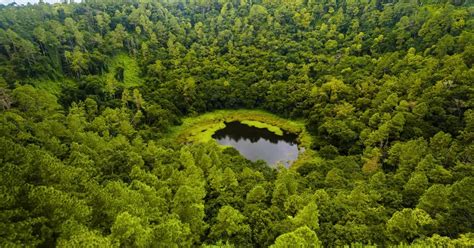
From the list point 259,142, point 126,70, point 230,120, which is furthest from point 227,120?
point 126,70

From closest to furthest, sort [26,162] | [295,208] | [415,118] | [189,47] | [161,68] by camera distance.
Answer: [26,162] → [295,208] → [415,118] → [161,68] → [189,47]

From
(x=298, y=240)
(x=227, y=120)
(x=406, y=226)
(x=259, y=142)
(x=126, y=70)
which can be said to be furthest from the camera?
(x=126, y=70)

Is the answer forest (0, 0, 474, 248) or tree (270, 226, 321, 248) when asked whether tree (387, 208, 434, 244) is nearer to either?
forest (0, 0, 474, 248)

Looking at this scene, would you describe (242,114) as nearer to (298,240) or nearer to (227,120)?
(227,120)

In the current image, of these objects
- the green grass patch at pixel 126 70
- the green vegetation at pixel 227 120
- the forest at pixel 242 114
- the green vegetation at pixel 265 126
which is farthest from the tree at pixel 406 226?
the green grass patch at pixel 126 70

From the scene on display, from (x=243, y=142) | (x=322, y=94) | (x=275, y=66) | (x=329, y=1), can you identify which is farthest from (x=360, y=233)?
(x=329, y=1)

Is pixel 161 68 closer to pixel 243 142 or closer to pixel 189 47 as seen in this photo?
pixel 189 47

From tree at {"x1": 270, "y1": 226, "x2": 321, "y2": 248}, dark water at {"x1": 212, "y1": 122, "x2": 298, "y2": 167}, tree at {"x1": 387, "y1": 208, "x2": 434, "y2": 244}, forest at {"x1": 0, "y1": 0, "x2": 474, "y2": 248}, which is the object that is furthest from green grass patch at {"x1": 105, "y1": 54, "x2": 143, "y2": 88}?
tree at {"x1": 387, "y1": 208, "x2": 434, "y2": 244}
